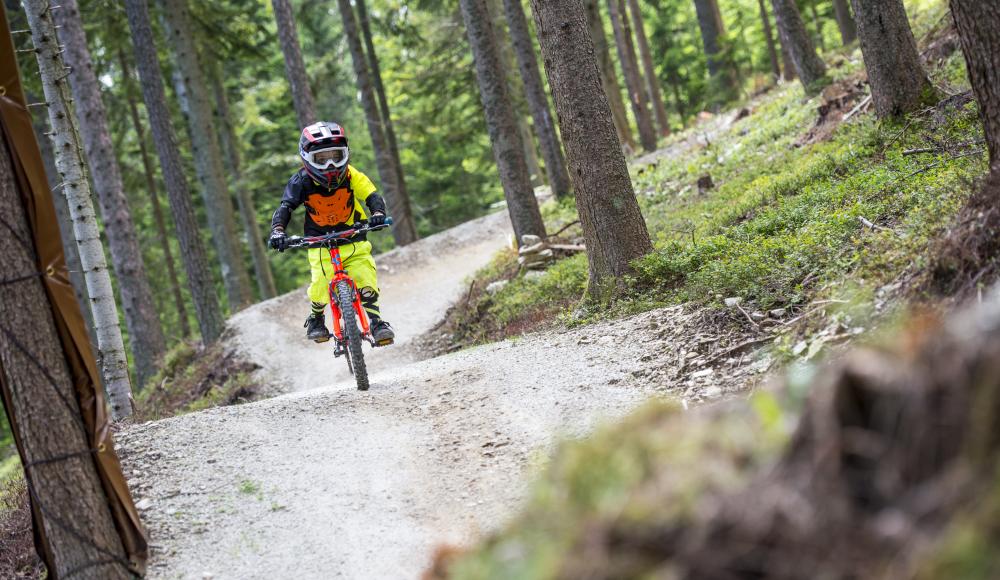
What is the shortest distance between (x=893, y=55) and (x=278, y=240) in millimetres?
7735

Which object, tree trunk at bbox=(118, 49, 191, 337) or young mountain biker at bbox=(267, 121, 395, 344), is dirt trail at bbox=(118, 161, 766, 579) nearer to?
young mountain biker at bbox=(267, 121, 395, 344)

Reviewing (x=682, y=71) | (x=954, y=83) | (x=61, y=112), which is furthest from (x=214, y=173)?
Answer: (x=682, y=71)

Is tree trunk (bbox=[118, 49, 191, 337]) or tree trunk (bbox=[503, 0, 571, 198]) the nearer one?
tree trunk (bbox=[503, 0, 571, 198])

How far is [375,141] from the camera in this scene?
24.2 meters

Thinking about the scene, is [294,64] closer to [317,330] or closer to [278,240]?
[317,330]

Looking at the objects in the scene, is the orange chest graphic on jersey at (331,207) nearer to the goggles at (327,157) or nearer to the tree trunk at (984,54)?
the goggles at (327,157)

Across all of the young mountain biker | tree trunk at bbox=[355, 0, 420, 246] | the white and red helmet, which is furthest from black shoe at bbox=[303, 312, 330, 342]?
tree trunk at bbox=[355, 0, 420, 246]

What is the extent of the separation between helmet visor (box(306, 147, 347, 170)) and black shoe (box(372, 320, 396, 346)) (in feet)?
5.87

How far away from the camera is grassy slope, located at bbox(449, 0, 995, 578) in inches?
93.6

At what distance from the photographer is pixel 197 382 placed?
55.9 ft

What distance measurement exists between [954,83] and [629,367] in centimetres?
687

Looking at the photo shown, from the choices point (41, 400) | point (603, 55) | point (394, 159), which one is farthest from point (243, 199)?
point (41, 400)

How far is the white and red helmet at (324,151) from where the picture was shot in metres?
9.47

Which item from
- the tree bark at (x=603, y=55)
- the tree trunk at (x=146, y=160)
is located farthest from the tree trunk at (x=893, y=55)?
the tree trunk at (x=146, y=160)
